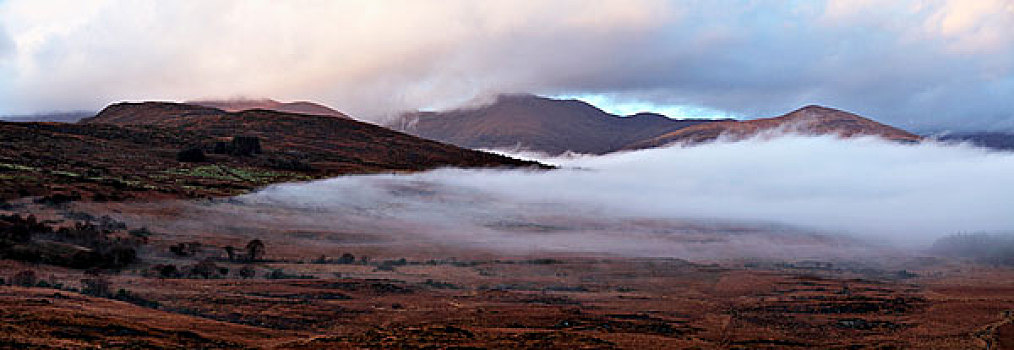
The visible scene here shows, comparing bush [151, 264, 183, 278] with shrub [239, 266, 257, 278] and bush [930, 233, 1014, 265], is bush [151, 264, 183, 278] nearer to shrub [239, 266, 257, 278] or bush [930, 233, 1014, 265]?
shrub [239, 266, 257, 278]

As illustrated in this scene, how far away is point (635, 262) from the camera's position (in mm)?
40562

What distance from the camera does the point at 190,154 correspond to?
265 ft

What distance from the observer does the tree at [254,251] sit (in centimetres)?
3462

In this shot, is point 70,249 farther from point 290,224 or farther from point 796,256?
point 796,256

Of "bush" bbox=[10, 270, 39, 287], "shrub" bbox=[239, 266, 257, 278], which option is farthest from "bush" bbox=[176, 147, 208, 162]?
"bush" bbox=[10, 270, 39, 287]

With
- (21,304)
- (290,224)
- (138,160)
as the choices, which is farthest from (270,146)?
(21,304)

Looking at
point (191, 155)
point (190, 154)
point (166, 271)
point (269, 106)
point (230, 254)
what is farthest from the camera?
point (269, 106)

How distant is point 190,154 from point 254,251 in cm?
5050

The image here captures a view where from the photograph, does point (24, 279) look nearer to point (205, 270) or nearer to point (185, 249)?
point (205, 270)

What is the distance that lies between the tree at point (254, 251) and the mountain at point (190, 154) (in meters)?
14.2

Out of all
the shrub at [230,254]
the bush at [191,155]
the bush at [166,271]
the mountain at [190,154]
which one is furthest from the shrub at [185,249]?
the bush at [191,155]

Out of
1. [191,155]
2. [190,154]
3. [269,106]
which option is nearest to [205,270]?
[191,155]

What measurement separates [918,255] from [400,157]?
73396mm

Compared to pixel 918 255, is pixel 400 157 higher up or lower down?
higher up
